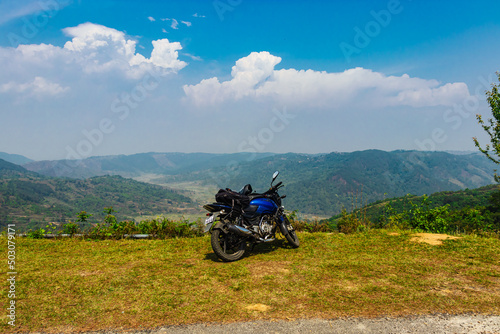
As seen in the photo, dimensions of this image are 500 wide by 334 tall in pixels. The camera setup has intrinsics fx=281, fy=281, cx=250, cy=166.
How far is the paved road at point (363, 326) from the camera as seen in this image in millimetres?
3126

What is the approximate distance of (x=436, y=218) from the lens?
8.52 metres

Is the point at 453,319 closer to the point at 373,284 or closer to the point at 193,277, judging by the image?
the point at 373,284

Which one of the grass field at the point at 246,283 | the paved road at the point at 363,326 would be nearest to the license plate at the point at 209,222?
the grass field at the point at 246,283

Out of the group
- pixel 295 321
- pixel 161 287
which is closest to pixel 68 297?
pixel 161 287

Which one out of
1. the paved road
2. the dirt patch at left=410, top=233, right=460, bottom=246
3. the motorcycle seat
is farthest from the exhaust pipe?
the dirt patch at left=410, top=233, right=460, bottom=246

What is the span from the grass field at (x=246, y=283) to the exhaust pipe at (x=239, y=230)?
547 mm

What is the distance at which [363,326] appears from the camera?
126 inches

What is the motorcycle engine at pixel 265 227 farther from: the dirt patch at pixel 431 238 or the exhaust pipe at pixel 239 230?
the dirt patch at pixel 431 238

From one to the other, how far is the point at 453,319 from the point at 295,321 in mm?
1869

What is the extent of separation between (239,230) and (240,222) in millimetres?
322

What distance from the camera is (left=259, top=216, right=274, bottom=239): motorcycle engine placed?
6.29 m
